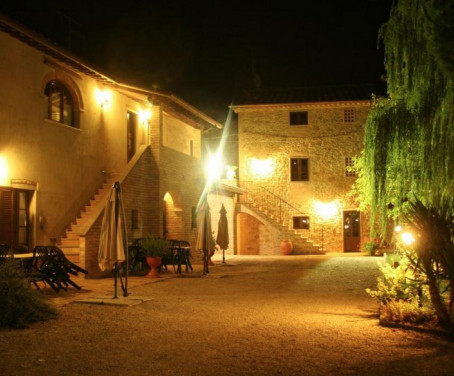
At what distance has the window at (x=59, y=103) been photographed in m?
14.5

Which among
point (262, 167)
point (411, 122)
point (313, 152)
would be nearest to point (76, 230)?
point (411, 122)

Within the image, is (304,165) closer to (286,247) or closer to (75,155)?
(286,247)

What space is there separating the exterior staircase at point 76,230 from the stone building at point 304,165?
12381 mm

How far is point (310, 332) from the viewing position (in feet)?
23.8

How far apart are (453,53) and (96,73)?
1161 centimetres

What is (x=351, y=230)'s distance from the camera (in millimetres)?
28547

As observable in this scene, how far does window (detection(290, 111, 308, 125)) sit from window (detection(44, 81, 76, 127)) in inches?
630

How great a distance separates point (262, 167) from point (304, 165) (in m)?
2.31

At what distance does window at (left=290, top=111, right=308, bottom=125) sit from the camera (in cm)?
2925

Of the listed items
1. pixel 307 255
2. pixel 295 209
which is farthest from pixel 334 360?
pixel 295 209

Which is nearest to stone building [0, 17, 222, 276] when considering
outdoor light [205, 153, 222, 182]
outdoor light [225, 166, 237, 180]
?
outdoor light [205, 153, 222, 182]

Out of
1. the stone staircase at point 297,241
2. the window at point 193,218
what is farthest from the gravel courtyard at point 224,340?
the stone staircase at point 297,241

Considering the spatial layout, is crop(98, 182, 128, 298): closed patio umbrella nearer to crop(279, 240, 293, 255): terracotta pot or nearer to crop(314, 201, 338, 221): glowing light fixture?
crop(279, 240, 293, 255): terracotta pot

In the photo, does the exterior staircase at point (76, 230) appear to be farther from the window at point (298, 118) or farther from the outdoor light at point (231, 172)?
the window at point (298, 118)
